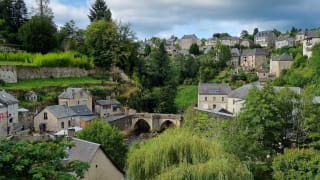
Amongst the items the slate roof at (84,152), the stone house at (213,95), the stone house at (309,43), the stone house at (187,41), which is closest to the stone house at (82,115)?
the stone house at (213,95)

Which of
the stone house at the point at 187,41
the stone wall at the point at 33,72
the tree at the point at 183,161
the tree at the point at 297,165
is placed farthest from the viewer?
the stone house at the point at 187,41

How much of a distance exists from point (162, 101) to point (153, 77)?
24.4ft

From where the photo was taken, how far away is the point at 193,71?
68.9 metres

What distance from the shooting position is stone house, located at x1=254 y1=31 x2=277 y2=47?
304ft

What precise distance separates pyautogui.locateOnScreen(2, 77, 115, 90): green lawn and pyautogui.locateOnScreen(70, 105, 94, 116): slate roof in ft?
17.7

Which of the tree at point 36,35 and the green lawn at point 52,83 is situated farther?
the tree at point 36,35

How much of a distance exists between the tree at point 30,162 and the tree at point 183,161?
6359mm

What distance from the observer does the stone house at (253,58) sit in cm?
7404

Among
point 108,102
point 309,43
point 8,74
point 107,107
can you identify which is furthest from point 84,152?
point 309,43

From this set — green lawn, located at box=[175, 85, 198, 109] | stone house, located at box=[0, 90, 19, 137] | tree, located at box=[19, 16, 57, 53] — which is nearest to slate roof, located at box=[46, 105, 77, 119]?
stone house, located at box=[0, 90, 19, 137]

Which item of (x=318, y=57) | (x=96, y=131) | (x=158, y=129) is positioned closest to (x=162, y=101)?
(x=158, y=129)

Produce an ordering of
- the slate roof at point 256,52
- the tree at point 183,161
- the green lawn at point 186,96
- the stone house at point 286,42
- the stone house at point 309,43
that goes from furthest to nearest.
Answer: the stone house at point 286,42 → the slate roof at point 256,52 → the green lawn at point 186,96 → the stone house at point 309,43 → the tree at point 183,161

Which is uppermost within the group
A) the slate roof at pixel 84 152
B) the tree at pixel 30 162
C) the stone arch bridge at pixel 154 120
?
the tree at pixel 30 162

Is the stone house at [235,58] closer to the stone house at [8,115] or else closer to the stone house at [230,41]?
the stone house at [230,41]
